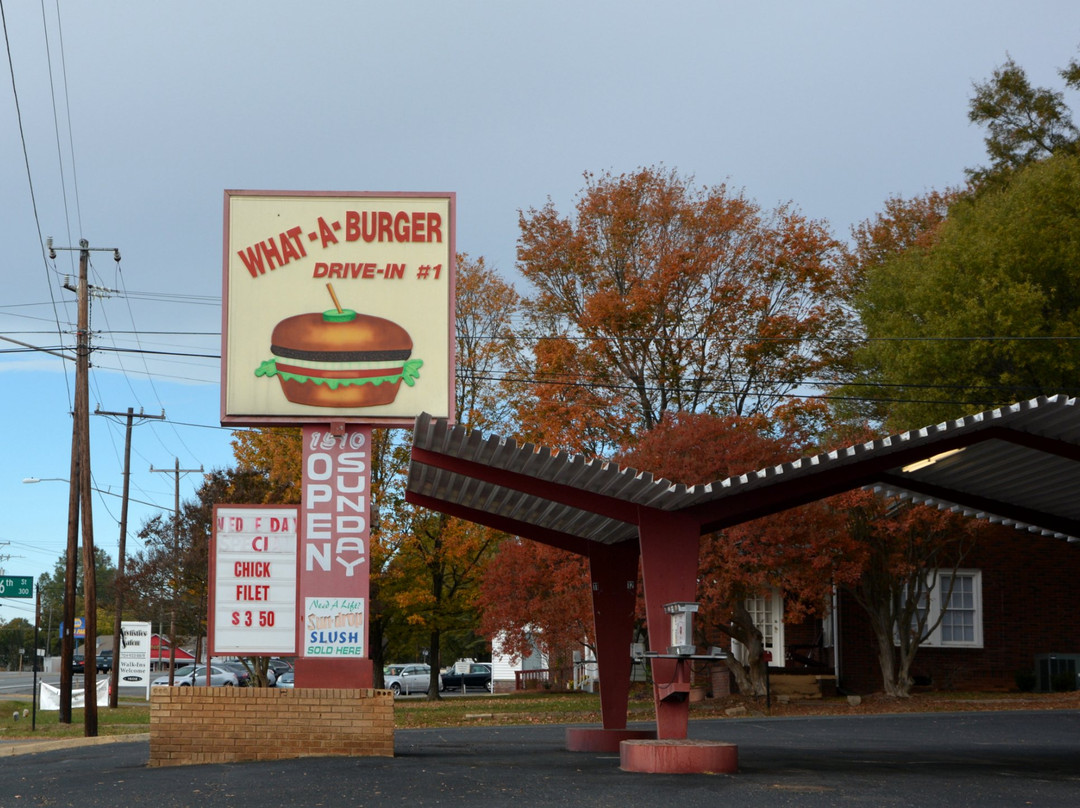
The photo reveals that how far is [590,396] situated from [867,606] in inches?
368

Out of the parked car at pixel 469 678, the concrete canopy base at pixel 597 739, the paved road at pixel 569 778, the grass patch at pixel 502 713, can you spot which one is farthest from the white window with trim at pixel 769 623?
the parked car at pixel 469 678

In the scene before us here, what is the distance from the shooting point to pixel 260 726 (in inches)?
575

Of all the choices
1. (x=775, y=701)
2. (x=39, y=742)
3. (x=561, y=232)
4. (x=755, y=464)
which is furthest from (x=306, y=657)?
(x=561, y=232)

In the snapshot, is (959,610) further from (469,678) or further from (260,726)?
(469,678)

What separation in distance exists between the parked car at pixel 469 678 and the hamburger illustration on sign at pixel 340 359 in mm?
38926

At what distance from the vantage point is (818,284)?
34594 millimetres

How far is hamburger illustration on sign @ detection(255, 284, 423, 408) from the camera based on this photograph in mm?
16203

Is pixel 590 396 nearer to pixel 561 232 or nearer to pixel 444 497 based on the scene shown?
pixel 561 232

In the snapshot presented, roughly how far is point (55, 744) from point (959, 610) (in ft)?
73.1

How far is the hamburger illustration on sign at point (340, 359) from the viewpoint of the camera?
1620 cm

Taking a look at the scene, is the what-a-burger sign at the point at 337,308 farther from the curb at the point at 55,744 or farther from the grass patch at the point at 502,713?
the grass patch at the point at 502,713

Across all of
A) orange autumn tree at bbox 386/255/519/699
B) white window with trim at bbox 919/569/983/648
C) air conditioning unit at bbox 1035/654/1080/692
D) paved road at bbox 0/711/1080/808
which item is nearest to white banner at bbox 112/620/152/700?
orange autumn tree at bbox 386/255/519/699

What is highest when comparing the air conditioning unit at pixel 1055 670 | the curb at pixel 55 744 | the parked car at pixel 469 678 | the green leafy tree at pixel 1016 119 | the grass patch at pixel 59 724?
the green leafy tree at pixel 1016 119

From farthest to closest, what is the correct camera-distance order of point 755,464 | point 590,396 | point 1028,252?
point 590,396 < point 1028,252 < point 755,464
